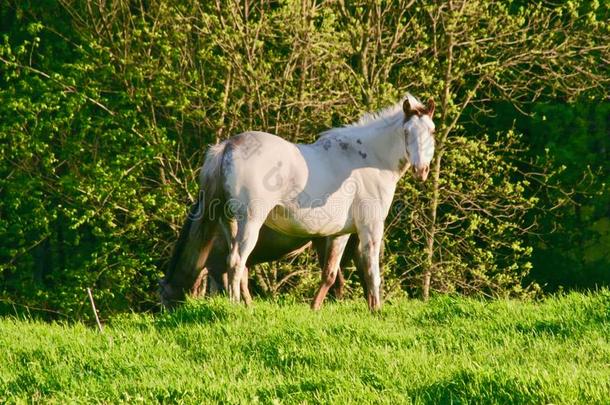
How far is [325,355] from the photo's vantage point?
8312 mm

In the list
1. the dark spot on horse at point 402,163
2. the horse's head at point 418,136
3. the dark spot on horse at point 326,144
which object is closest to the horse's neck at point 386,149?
the dark spot on horse at point 402,163

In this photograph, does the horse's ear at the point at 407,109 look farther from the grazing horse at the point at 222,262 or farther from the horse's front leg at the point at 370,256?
the grazing horse at the point at 222,262

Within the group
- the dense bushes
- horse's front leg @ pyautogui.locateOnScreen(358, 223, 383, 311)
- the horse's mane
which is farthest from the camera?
the dense bushes

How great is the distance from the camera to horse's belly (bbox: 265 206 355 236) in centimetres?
1125

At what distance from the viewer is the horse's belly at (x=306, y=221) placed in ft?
36.9

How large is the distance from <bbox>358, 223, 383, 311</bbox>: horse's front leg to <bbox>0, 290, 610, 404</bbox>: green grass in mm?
472

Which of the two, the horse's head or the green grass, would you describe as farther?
the horse's head

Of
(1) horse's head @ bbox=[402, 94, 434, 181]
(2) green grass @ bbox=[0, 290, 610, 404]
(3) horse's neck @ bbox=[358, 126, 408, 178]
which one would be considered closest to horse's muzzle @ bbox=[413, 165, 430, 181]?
(1) horse's head @ bbox=[402, 94, 434, 181]

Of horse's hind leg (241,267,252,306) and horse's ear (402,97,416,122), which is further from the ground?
horse's ear (402,97,416,122)

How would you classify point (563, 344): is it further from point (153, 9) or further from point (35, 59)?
point (35, 59)

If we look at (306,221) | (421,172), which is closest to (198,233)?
(306,221)

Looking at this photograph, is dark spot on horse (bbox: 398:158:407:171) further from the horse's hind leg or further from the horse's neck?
the horse's hind leg

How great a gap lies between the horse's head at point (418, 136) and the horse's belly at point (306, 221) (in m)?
0.92

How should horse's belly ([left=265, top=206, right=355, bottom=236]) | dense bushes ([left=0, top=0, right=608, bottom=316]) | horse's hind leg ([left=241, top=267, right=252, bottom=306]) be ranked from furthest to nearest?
dense bushes ([left=0, top=0, right=608, bottom=316]) < horse's belly ([left=265, top=206, right=355, bottom=236]) < horse's hind leg ([left=241, top=267, right=252, bottom=306])
